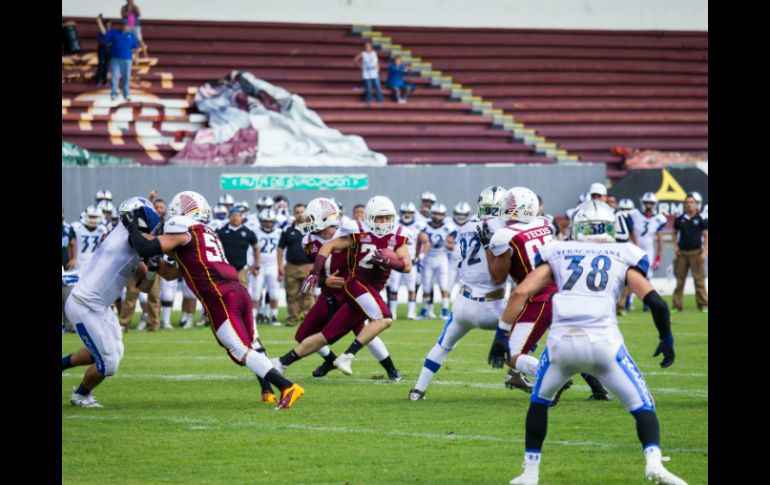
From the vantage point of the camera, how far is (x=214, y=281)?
29.6 ft

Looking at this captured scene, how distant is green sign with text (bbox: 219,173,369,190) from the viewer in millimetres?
22031

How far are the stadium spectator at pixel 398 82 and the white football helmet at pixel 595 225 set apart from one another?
20.7m

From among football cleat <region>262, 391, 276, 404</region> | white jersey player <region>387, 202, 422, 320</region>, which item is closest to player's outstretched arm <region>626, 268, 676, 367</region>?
football cleat <region>262, 391, 276, 404</region>

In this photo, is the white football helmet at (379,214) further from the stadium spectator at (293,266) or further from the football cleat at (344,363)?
the stadium spectator at (293,266)

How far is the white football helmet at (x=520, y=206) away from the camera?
8719 millimetres

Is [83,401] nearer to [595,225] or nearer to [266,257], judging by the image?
[595,225]

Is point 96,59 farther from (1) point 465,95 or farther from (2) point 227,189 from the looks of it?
(1) point 465,95

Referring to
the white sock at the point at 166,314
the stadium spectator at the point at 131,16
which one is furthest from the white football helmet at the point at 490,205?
the stadium spectator at the point at 131,16

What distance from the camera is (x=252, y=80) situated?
25125mm

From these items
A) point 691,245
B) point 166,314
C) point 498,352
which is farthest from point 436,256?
point 498,352

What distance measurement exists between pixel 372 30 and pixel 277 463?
23383 millimetres

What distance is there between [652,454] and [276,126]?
61.4 ft

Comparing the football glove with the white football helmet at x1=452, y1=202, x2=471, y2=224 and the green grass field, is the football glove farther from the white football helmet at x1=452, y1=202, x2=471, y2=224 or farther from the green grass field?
the white football helmet at x1=452, y1=202, x2=471, y2=224
